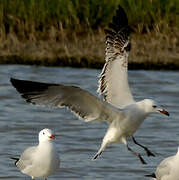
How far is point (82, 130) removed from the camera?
12695mm

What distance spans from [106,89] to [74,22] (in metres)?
7.02

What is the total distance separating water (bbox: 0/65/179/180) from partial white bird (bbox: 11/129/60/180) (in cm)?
104

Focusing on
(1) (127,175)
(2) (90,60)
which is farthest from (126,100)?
(2) (90,60)

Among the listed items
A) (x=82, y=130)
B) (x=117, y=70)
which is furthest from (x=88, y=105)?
(x=82, y=130)

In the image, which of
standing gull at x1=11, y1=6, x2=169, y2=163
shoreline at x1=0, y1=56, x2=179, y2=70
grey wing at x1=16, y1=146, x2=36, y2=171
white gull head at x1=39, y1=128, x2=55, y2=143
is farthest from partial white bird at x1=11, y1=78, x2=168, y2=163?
shoreline at x1=0, y1=56, x2=179, y2=70

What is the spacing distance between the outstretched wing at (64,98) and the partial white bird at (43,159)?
347 mm

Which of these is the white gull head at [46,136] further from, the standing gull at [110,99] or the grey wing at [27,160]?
the standing gull at [110,99]

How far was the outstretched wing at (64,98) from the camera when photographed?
8.68 metres

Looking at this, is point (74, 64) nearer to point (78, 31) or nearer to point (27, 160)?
point (78, 31)

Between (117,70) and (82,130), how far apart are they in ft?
9.96

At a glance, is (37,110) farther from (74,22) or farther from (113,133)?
(113,133)

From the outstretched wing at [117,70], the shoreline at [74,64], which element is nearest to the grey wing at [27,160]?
the outstretched wing at [117,70]

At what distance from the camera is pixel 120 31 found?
10414 mm

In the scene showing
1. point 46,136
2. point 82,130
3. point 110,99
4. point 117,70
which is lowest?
point 82,130
